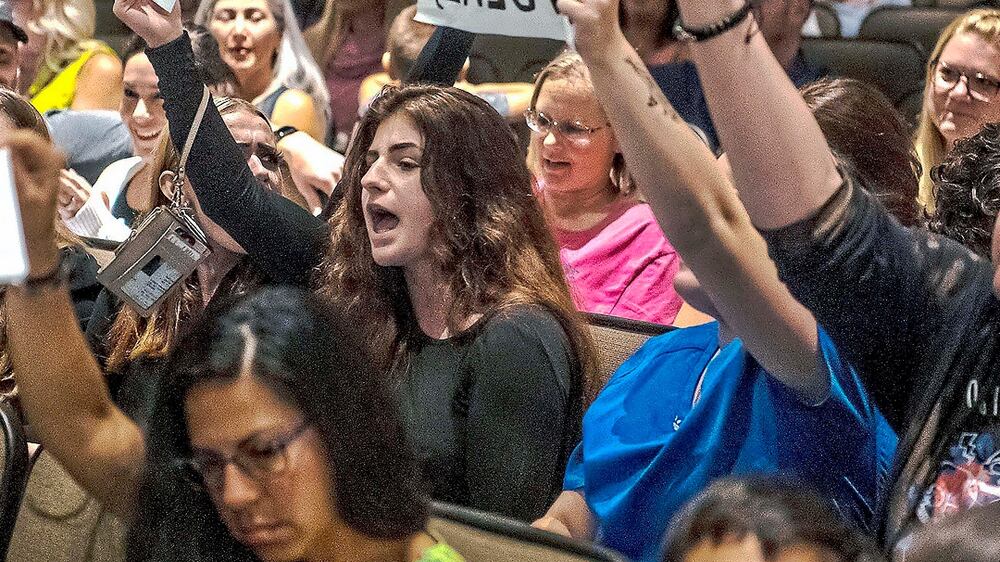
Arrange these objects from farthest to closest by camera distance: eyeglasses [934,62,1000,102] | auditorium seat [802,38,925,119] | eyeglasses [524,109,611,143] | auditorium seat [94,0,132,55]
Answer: auditorium seat [94,0,132,55]
auditorium seat [802,38,925,119]
eyeglasses [934,62,1000,102]
eyeglasses [524,109,611,143]

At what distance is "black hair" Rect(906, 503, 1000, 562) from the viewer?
3.27 ft

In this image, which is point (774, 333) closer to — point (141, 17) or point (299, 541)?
point (299, 541)

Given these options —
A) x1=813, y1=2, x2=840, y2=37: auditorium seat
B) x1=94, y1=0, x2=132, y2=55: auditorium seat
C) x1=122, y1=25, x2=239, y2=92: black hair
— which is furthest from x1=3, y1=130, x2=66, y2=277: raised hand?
x1=94, y1=0, x2=132, y2=55: auditorium seat

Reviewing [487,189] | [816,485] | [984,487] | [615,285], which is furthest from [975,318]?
[615,285]

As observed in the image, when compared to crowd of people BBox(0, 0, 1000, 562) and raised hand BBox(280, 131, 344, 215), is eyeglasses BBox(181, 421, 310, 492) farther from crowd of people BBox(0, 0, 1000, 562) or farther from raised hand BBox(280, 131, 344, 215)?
raised hand BBox(280, 131, 344, 215)

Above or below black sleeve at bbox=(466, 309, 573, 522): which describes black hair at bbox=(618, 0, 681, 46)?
above

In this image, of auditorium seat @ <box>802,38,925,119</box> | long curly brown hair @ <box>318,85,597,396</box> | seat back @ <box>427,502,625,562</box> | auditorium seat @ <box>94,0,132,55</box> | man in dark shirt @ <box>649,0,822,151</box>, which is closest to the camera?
seat back @ <box>427,502,625,562</box>

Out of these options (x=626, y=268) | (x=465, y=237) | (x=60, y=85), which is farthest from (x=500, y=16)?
(x=60, y=85)

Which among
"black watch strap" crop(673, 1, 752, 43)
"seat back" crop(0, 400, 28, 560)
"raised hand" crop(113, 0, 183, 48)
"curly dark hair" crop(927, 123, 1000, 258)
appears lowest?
"seat back" crop(0, 400, 28, 560)

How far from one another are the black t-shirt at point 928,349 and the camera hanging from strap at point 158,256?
1218 millimetres

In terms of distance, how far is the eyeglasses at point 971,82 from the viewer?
2.95 meters

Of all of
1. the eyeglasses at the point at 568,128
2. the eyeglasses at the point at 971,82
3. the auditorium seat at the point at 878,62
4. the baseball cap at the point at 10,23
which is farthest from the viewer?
the auditorium seat at the point at 878,62

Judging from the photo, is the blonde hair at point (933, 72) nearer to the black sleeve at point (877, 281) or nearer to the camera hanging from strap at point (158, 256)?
the camera hanging from strap at point (158, 256)

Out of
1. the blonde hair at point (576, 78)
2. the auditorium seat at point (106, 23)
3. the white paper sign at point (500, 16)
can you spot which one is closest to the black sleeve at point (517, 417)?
the white paper sign at point (500, 16)
